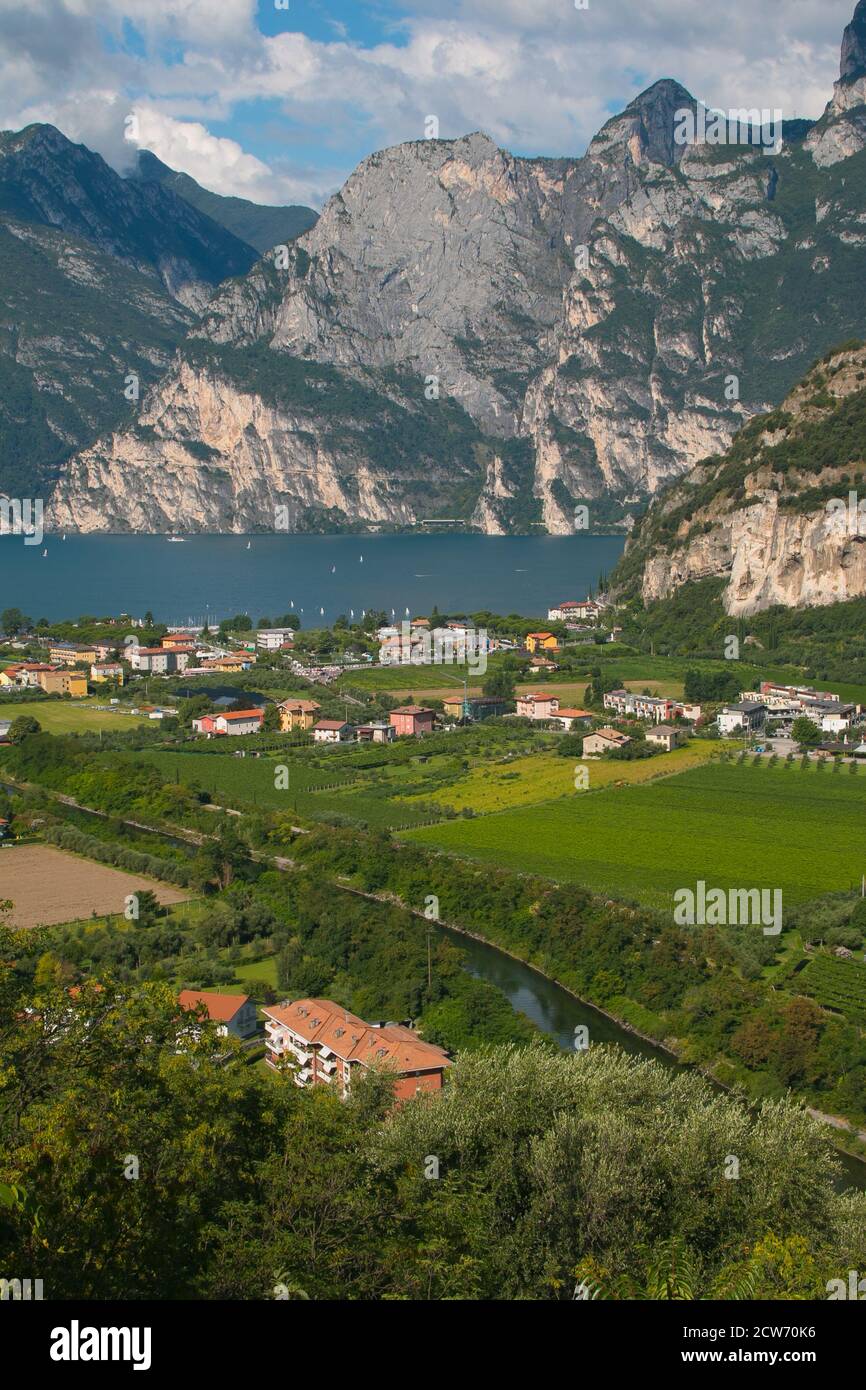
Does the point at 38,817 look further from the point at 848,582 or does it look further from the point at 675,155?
the point at 675,155

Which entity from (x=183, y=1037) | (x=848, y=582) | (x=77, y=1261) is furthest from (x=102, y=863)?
(x=848, y=582)

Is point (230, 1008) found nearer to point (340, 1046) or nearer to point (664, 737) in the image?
point (340, 1046)

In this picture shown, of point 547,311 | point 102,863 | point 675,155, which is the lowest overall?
point 102,863

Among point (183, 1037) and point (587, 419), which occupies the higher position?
point (587, 419)

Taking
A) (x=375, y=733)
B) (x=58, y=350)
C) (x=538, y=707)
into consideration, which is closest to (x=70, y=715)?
(x=375, y=733)

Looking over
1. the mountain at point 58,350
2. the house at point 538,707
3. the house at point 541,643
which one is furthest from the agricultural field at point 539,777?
the mountain at point 58,350

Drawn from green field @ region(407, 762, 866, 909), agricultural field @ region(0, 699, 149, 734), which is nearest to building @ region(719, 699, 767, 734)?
green field @ region(407, 762, 866, 909)
